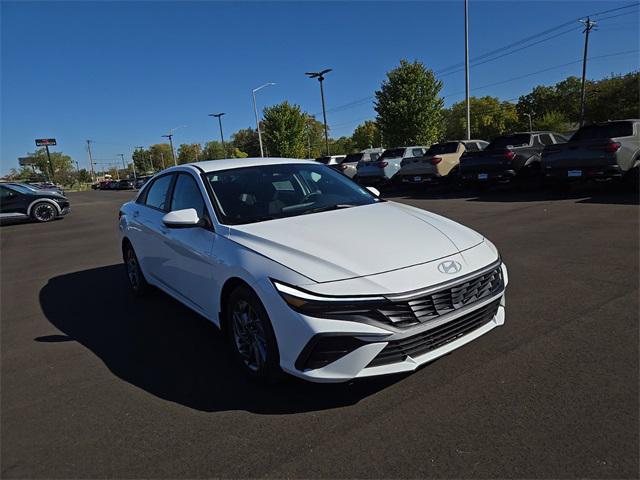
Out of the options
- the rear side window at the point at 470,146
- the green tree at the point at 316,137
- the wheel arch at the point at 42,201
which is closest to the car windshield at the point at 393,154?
the rear side window at the point at 470,146

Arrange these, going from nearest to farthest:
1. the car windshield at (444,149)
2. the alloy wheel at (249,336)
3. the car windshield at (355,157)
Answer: the alloy wheel at (249,336) → the car windshield at (444,149) → the car windshield at (355,157)

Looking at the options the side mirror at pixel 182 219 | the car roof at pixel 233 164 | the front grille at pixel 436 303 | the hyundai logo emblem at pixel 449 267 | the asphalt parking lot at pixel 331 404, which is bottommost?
the asphalt parking lot at pixel 331 404

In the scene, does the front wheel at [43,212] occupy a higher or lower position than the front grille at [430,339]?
higher

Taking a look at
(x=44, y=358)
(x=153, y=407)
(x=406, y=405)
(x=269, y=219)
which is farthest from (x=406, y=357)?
(x=44, y=358)

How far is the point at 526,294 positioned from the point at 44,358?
15.5 ft

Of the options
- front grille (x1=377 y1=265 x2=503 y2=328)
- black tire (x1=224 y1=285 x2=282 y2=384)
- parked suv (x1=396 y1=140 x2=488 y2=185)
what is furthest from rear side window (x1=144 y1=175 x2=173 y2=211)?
parked suv (x1=396 y1=140 x2=488 y2=185)

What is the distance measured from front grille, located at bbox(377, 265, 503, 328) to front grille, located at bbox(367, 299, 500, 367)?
8 centimetres

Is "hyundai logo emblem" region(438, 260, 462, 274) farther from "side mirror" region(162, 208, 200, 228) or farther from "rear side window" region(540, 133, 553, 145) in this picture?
"rear side window" region(540, 133, 553, 145)

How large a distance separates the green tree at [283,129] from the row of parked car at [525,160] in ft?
83.9

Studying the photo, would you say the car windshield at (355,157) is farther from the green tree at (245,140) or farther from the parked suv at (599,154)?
the green tree at (245,140)

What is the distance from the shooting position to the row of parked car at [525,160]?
10289 mm

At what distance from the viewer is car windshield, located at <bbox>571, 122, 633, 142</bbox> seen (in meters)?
10.5

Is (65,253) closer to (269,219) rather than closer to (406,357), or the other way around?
(269,219)

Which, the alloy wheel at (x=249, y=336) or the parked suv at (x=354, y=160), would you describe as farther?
→ the parked suv at (x=354, y=160)
